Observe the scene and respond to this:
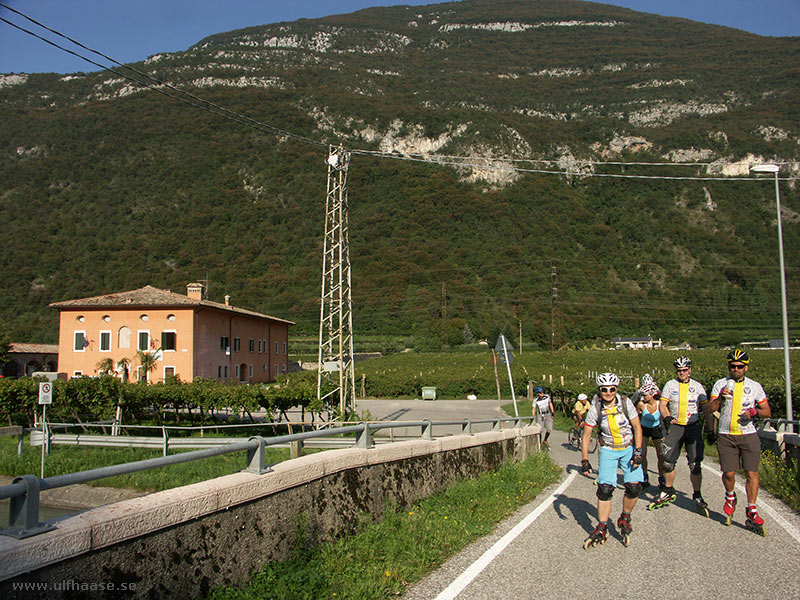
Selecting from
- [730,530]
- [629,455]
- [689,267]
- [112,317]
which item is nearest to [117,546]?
[629,455]

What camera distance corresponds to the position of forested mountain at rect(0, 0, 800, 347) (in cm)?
10569

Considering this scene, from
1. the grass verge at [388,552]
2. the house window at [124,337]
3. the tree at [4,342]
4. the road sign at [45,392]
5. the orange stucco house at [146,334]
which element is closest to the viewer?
the grass verge at [388,552]

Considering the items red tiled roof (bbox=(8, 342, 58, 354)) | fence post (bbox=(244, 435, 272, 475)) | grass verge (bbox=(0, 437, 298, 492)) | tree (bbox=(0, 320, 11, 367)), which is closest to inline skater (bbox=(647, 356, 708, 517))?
fence post (bbox=(244, 435, 272, 475))

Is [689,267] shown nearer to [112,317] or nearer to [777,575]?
[112,317]

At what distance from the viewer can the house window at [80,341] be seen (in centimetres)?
5038

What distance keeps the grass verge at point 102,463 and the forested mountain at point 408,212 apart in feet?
205

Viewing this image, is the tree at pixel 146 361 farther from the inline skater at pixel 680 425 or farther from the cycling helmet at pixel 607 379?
the cycling helmet at pixel 607 379

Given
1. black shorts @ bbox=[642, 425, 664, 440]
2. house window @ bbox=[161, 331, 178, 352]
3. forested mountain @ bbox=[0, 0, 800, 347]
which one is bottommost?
black shorts @ bbox=[642, 425, 664, 440]

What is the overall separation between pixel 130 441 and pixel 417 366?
1989 inches

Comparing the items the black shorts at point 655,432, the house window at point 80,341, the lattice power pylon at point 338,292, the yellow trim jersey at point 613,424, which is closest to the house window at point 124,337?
the house window at point 80,341

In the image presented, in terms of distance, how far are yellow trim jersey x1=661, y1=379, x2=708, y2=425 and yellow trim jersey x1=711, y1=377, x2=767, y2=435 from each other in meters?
1.01

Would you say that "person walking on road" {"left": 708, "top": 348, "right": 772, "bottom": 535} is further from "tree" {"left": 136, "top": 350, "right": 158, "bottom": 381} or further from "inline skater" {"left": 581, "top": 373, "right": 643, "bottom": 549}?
"tree" {"left": 136, "top": 350, "right": 158, "bottom": 381}

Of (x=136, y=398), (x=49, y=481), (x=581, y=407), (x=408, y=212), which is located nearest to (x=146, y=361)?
(x=136, y=398)

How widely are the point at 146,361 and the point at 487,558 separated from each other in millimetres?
43375
